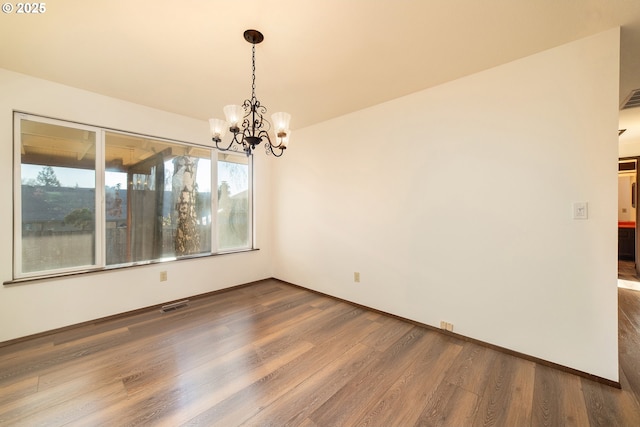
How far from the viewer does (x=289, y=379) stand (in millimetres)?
1874

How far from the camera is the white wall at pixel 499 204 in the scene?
185 cm

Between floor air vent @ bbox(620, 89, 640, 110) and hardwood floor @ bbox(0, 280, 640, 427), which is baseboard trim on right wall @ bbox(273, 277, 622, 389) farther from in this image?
floor air vent @ bbox(620, 89, 640, 110)

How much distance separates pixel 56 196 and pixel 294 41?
9.59ft

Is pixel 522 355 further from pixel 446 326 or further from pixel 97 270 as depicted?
pixel 97 270

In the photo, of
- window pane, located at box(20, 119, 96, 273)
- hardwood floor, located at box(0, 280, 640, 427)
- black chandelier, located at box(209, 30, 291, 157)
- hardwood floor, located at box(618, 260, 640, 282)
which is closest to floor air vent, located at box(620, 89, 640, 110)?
hardwood floor, located at box(0, 280, 640, 427)

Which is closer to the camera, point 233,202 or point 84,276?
point 84,276

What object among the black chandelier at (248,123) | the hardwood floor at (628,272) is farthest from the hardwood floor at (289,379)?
the hardwood floor at (628,272)

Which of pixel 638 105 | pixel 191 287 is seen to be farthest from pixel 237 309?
pixel 638 105

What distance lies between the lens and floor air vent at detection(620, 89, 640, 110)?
261 cm

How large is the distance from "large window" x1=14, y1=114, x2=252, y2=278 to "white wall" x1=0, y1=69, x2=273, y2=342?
10cm

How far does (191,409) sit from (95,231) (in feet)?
7.79

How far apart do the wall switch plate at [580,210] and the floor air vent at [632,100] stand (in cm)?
187

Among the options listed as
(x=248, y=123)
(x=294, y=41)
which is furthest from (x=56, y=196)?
(x=294, y=41)

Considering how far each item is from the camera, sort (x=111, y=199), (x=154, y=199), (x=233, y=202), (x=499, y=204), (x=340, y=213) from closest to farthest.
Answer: (x=499, y=204), (x=111, y=199), (x=154, y=199), (x=340, y=213), (x=233, y=202)
